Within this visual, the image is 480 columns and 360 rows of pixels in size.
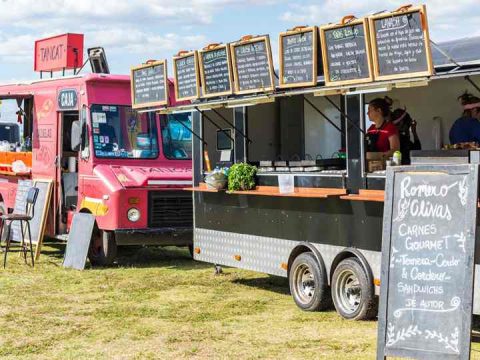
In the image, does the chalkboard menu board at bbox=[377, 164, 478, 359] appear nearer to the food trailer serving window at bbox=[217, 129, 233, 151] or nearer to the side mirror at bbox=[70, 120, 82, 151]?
the food trailer serving window at bbox=[217, 129, 233, 151]

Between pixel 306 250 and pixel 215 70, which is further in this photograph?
pixel 215 70

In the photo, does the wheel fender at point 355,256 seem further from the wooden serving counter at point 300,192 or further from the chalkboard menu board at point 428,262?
the chalkboard menu board at point 428,262

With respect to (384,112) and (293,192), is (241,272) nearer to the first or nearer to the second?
(293,192)

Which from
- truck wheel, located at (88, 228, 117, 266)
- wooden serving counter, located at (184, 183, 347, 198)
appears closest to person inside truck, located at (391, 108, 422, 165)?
wooden serving counter, located at (184, 183, 347, 198)

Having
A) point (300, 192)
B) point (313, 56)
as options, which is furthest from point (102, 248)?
point (313, 56)

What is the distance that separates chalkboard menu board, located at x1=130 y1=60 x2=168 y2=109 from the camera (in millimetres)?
12352

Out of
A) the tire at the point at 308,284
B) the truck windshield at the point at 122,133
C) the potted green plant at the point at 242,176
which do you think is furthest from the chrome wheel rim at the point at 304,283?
the truck windshield at the point at 122,133

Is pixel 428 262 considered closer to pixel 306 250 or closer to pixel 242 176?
pixel 306 250

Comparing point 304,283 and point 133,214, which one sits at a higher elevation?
point 133,214

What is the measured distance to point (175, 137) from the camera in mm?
14844

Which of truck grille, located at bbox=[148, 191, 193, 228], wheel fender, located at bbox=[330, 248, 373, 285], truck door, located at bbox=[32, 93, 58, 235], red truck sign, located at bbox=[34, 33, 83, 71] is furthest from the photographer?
red truck sign, located at bbox=[34, 33, 83, 71]

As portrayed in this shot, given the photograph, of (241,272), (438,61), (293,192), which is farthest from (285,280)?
(438,61)

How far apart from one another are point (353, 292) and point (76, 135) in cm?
591

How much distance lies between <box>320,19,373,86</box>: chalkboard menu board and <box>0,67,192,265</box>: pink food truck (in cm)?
517
